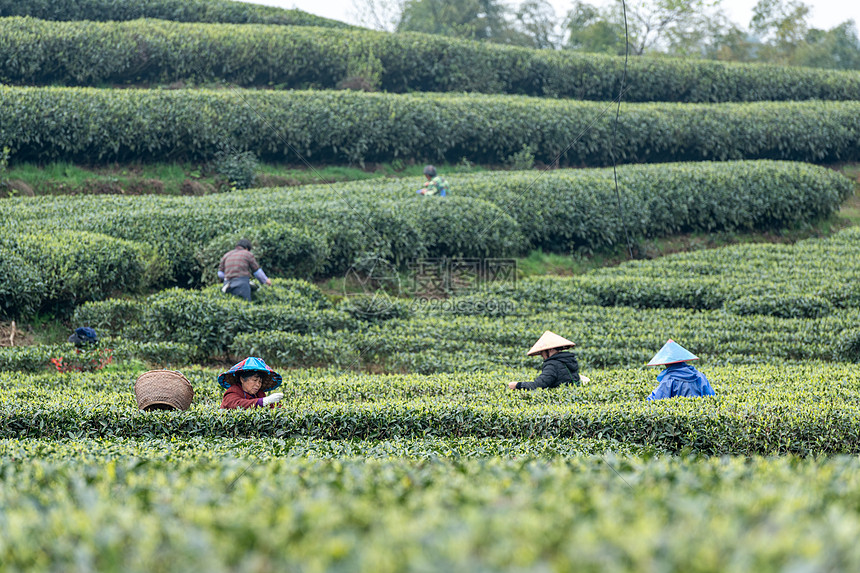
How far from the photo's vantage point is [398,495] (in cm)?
261

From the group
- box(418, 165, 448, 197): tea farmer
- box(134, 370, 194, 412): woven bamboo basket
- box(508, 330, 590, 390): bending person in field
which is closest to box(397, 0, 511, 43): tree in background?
box(418, 165, 448, 197): tea farmer

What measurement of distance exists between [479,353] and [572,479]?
8.13 m

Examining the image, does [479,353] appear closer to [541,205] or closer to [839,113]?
[541,205]

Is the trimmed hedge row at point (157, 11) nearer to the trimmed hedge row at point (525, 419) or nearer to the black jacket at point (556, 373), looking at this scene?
the trimmed hedge row at point (525, 419)

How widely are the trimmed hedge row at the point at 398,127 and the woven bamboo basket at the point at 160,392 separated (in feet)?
46.0

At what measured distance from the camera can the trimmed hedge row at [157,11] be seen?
26359mm

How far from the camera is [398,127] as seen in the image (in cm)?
2208

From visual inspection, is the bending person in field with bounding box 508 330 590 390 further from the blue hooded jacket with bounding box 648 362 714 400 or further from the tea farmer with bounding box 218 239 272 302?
the tea farmer with bounding box 218 239 272 302

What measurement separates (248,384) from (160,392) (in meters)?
0.79

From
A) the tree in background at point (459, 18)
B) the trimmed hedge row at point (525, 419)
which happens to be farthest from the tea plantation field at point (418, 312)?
the tree in background at point (459, 18)

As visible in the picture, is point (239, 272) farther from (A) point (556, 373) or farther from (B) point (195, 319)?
(A) point (556, 373)

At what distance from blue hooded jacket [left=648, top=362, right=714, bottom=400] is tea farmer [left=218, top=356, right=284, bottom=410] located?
3716mm

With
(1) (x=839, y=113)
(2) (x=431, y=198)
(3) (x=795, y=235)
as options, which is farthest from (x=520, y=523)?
(1) (x=839, y=113)

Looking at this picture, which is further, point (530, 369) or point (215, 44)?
point (215, 44)
